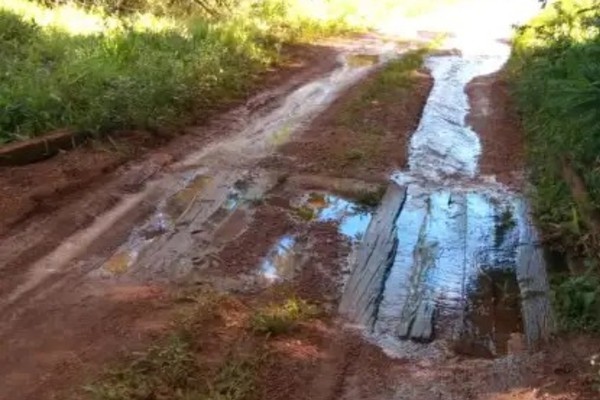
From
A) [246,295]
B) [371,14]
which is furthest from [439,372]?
[371,14]

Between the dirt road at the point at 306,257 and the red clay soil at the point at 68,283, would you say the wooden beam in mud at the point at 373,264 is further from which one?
the red clay soil at the point at 68,283

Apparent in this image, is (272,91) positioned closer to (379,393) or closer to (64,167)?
(64,167)

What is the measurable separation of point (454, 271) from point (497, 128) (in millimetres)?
5619

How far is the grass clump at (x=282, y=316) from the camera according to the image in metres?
5.41

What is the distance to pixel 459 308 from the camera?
6129 mm

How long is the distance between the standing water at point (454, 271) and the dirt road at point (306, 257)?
0.07 feet

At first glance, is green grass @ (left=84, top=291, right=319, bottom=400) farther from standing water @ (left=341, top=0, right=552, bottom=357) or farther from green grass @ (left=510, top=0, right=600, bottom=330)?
green grass @ (left=510, top=0, right=600, bottom=330)

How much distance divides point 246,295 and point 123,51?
296 inches

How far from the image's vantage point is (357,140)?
10.7 meters

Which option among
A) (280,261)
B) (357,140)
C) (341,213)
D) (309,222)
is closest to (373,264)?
(280,261)

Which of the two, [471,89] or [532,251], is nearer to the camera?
[532,251]

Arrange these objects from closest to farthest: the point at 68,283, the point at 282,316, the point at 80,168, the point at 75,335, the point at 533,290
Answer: the point at 75,335 → the point at 282,316 → the point at 68,283 → the point at 533,290 → the point at 80,168

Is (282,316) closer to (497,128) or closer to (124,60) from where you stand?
(497,128)

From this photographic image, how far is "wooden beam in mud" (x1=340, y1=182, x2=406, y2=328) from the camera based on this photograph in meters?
6.00
